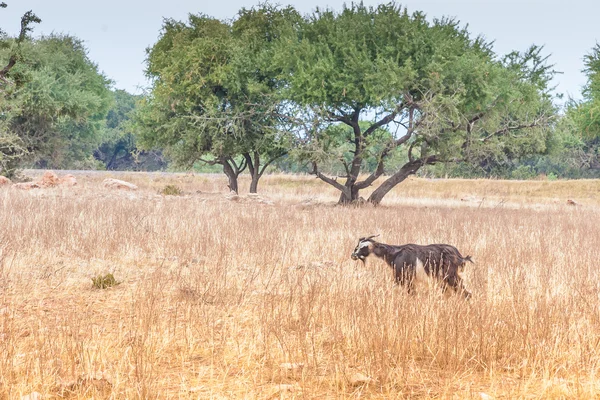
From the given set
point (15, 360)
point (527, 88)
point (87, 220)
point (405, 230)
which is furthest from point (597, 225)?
point (15, 360)

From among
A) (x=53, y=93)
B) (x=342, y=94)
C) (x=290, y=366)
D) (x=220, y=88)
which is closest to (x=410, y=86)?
(x=342, y=94)

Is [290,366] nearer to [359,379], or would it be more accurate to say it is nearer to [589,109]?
[359,379]

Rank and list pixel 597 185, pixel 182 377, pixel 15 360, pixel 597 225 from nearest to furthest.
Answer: pixel 182 377 → pixel 15 360 → pixel 597 225 → pixel 597 185

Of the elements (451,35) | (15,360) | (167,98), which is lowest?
(15,360)

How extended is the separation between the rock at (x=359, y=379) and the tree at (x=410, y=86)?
18.1 meters

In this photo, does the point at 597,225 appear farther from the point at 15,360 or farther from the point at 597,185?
the point at 597,185

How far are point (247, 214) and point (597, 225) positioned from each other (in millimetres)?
10725

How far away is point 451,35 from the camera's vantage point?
2478cm

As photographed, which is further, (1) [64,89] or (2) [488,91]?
(1) [64,89]

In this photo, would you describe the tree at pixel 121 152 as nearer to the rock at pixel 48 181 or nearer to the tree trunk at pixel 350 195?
the rock at pixel 48 181

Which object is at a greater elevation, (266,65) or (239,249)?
(266,65)

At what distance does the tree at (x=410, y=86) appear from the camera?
73.1 ft

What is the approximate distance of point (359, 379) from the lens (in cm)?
437

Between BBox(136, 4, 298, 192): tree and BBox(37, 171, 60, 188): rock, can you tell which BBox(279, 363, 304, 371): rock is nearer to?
BBox(136, 4, 298, 192): tree
